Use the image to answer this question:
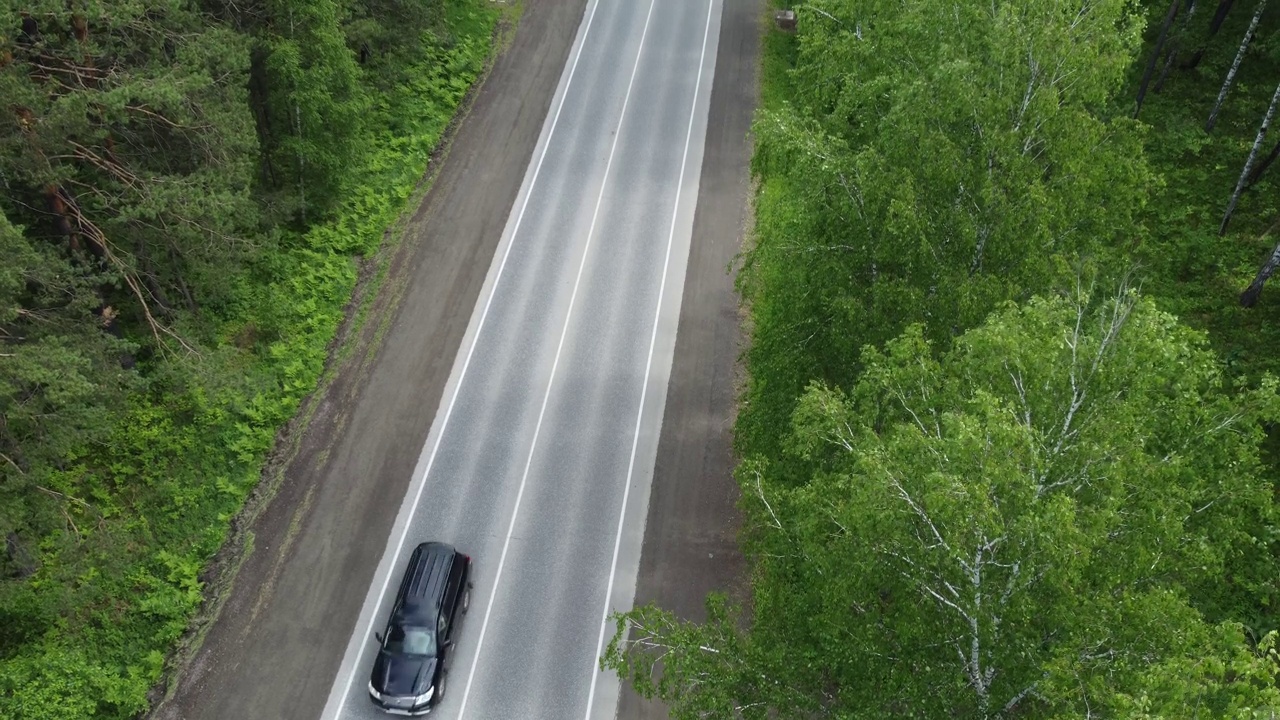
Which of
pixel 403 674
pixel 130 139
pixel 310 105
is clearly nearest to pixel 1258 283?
pixel 403 674

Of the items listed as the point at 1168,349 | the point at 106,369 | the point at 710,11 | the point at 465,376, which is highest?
the point at 710,11

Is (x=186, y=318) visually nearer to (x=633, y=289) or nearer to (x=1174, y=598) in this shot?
(x=633, y=289)

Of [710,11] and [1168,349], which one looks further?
[710,11]

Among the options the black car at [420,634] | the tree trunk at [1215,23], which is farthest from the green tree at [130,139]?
the tree trunk at [1215,23]

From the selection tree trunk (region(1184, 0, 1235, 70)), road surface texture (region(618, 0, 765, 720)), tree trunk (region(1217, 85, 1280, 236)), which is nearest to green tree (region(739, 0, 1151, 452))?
road surface texture (region(618, 0, 765, 720))

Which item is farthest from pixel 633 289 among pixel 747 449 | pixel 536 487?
pixel 747 449

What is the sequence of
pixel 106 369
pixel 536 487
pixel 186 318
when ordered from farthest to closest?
1. pixel 536 487
2. pixel 186 318
3. pixel 106 369
